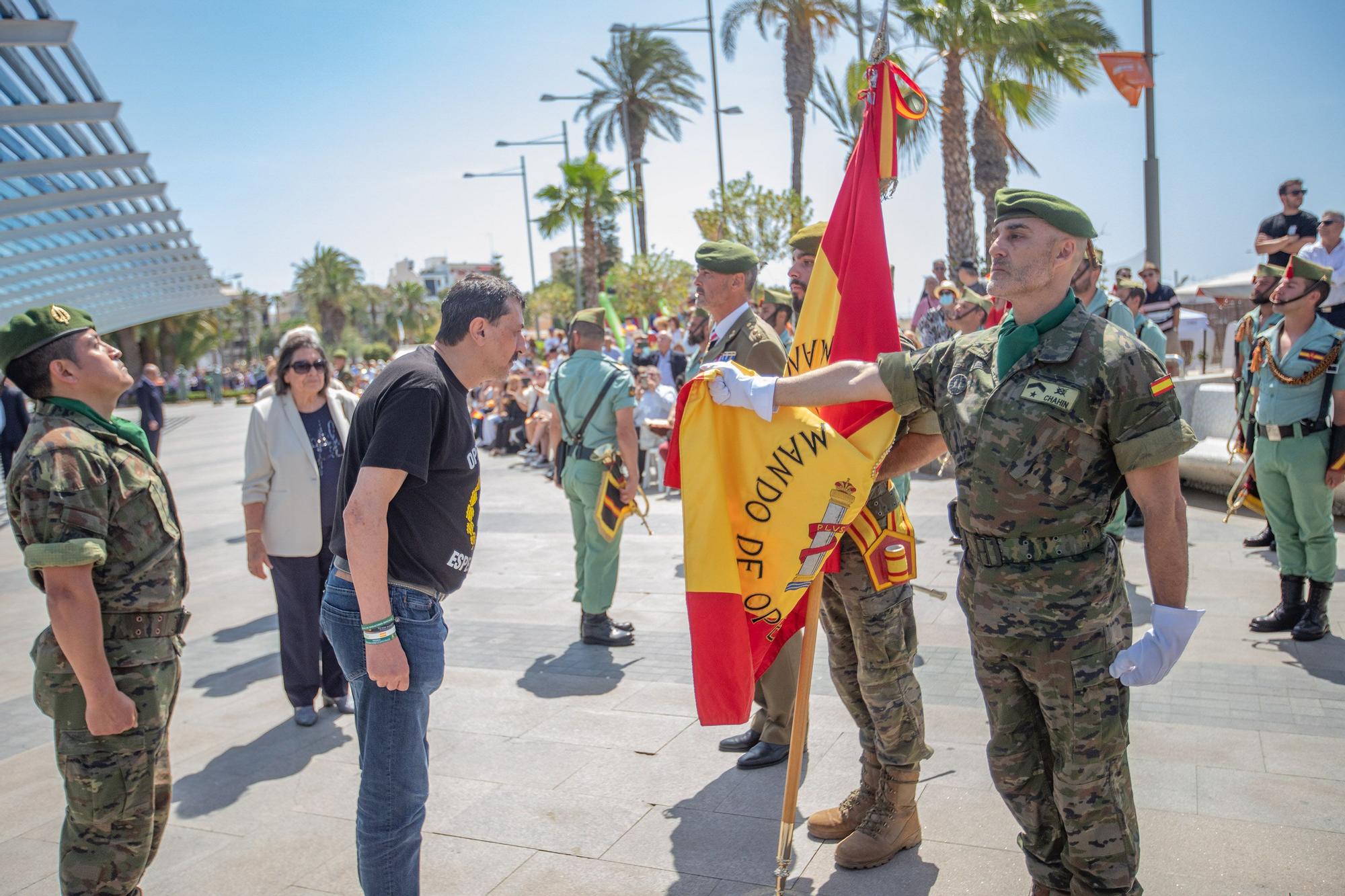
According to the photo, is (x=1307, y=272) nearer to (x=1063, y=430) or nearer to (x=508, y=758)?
(x=1063, y=430)

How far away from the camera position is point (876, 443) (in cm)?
319

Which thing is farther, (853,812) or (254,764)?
(254,764)

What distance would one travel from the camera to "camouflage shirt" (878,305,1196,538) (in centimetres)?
253

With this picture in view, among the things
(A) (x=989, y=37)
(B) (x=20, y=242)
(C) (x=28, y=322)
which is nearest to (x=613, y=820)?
(C) (x=28, y=322)

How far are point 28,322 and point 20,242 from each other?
2137 centimetres

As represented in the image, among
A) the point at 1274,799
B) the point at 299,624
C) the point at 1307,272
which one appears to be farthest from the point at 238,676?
the point at 1307,272

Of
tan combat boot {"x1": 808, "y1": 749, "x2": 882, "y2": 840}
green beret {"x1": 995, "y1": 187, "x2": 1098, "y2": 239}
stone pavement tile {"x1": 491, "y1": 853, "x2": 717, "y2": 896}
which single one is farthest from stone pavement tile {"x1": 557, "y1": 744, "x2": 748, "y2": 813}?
green beret {"x1": 995, "y1": 187, "x2": 1098, "y2": 239}

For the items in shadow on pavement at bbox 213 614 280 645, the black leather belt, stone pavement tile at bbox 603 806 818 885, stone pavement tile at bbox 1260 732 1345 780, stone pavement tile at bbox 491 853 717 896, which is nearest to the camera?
stone pavement tile at bbox 491 853 717 896

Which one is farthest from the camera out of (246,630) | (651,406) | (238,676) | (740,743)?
(651,406)

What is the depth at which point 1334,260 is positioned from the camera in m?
8.02

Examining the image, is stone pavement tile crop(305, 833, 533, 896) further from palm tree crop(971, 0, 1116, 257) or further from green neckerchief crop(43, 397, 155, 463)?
palm tree crop(971, 0, 1116, 257)

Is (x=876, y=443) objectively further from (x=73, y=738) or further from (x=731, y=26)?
(x=731, y=26)

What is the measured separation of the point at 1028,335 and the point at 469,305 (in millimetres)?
1643

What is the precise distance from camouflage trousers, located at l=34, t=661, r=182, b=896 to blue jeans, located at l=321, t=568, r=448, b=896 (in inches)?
26.2
